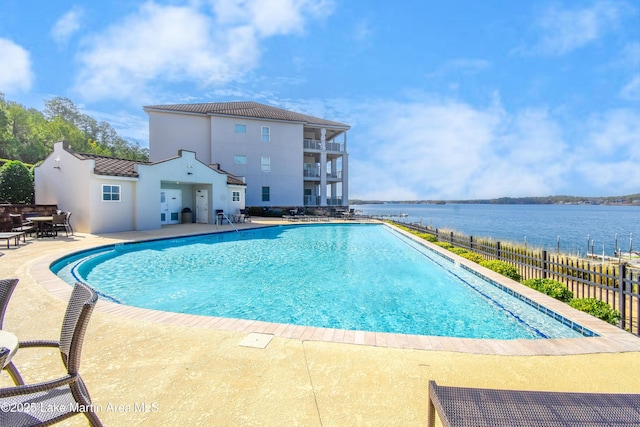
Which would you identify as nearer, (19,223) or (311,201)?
(19,223)

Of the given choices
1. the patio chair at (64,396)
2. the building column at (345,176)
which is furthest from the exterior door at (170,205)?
the patio chair at (64,396)

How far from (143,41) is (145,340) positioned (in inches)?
676

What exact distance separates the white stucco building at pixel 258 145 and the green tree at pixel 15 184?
8.28 metres

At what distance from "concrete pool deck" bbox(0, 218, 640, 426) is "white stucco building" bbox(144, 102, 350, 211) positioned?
2153cm

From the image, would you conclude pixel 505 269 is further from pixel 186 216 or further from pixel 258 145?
pixel 258 145

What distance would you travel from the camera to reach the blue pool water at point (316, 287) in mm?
5426

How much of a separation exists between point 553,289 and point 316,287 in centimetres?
484

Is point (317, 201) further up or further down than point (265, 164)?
further down

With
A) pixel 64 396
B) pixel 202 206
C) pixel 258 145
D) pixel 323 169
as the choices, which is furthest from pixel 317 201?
pixel 64 396

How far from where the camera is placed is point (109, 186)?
1416cm

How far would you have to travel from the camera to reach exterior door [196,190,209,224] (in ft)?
64.4

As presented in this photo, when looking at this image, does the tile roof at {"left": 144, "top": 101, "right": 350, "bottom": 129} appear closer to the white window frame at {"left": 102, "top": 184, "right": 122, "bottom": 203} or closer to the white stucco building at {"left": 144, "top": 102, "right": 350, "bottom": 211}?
the white stucco building at {"left": 144, "top": 102, "right": 350, "bottom": 211}

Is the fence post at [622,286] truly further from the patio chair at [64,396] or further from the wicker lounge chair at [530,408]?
the patio chair at [64,396]

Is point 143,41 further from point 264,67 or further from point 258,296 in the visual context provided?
point 258,296
